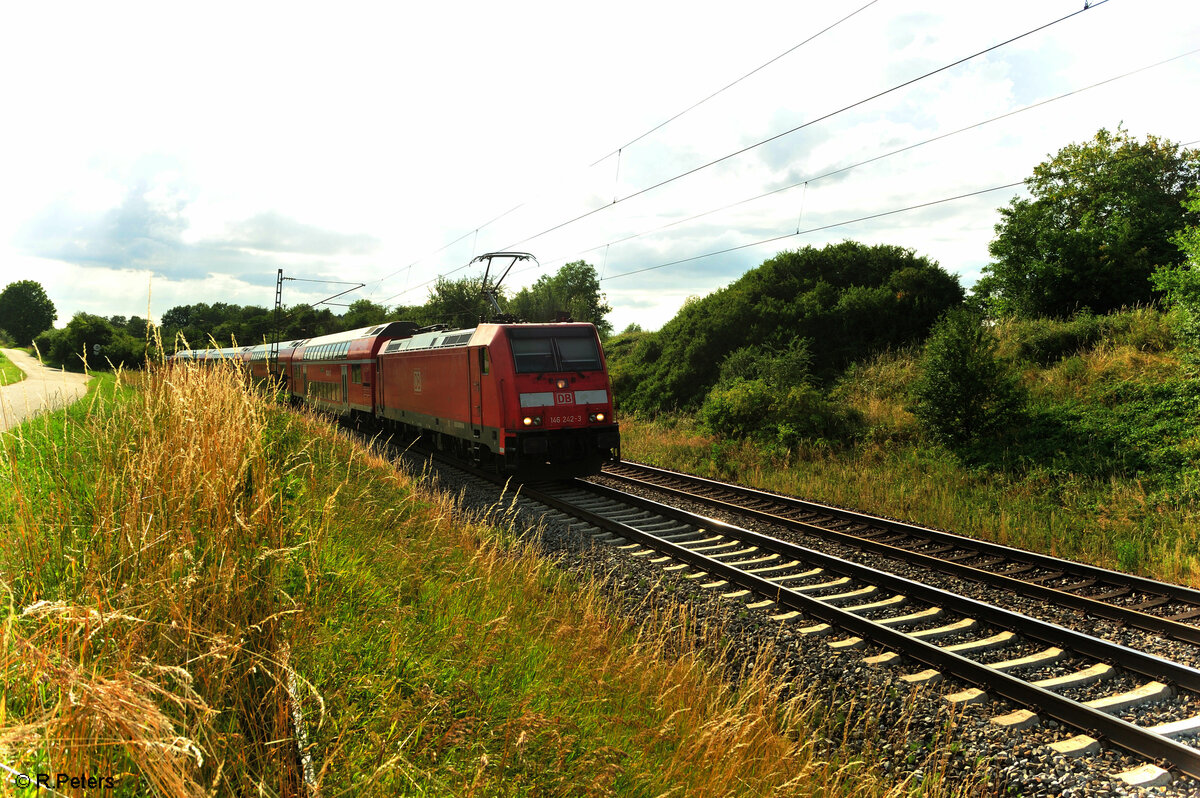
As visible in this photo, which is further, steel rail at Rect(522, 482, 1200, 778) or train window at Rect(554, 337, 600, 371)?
train window at Rect(554, 337, 600, 371)

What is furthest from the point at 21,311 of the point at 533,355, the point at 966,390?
the point at 966,390

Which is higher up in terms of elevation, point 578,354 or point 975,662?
point 578,354

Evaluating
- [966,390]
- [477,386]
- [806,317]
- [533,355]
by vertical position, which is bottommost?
[477,386]

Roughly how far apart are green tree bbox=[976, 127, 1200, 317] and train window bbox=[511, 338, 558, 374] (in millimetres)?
16524

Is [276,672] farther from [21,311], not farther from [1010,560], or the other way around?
[21,311]

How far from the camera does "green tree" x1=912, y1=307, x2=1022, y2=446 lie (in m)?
13.2

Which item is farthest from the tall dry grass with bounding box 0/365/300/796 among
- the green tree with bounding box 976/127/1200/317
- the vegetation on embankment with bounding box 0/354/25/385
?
the green tree with bounding box 976/127/1200/317

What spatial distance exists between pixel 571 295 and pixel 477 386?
51.8 meters

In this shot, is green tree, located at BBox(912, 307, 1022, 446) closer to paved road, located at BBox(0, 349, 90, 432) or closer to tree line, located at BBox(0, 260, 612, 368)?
paved road, located at BBox(0, 349, 90, 432)

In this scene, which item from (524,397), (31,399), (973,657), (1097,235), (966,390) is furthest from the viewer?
(1097,235)

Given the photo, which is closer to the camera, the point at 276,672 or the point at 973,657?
the point at 276,672

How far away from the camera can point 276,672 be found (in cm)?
281

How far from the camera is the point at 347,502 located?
23.3ft

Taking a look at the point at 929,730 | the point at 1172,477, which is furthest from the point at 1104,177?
the point at 929,730
